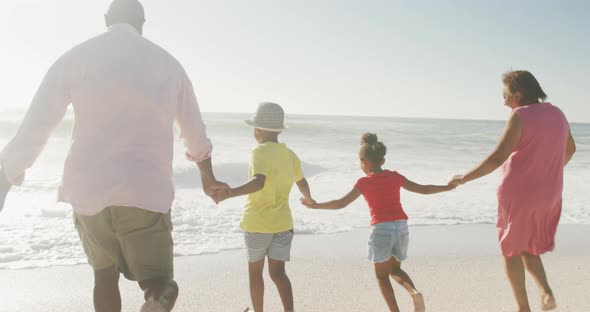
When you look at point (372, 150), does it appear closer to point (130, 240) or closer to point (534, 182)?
point (534, 182)

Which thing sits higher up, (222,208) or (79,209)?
(79,209)

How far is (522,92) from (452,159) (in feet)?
69.3

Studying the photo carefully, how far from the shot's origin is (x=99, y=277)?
271 cm

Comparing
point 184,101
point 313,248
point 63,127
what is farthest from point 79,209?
point 63,127

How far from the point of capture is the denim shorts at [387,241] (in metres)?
3.68

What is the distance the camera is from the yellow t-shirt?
371 centimetres

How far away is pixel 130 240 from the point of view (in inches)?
101

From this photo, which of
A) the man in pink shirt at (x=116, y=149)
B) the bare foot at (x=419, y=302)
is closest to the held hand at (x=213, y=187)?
the man in pink shirt at (x=116, y=149)

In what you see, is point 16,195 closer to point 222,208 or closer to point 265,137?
point 222,208

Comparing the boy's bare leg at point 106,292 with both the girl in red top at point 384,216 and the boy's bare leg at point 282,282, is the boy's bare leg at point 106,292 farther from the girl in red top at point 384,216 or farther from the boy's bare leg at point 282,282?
the girl in red top at point 384,216

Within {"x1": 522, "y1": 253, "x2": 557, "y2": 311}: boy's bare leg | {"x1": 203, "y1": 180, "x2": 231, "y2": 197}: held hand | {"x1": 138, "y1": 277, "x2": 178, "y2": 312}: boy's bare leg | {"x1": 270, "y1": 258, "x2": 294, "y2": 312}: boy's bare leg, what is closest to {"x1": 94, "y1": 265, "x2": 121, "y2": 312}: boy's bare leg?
{"x1": 138, "y1": 277, "x2": 178, "y2": 312}: boy's bare leg

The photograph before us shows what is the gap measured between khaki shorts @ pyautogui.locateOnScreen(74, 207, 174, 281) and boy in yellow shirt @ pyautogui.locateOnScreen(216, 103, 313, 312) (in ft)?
3.64

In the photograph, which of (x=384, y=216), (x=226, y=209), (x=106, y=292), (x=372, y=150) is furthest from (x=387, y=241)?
(x=226, y=209)

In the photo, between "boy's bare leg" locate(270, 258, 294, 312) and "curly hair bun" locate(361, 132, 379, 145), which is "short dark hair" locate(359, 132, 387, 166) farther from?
"boy's bare leg" locate(270, 258, 294, 312)
